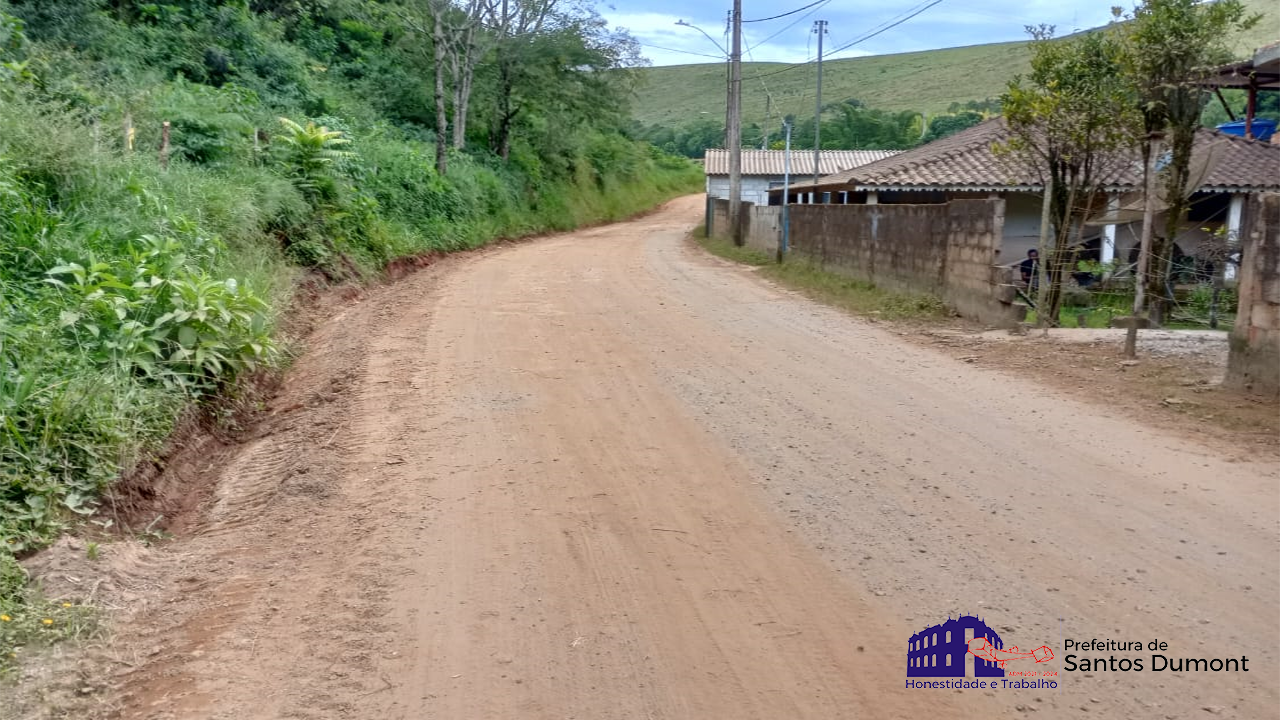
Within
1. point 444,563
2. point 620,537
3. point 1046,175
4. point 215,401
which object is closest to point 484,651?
point 444,563

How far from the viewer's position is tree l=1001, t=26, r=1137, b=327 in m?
11.6

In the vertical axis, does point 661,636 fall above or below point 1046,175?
below

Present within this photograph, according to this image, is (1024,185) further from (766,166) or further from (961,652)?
(766,166)

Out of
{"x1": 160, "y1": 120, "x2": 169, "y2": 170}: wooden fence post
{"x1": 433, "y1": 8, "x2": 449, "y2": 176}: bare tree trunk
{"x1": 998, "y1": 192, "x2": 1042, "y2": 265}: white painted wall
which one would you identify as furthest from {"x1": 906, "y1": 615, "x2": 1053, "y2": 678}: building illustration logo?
{"x1": 433, "y1": 8, "x2": 449, "y2": 176}: bare tree trunk

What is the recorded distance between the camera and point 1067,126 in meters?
11.9

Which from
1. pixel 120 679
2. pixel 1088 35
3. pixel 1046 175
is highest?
pixel 1088 35

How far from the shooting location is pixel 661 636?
13.2 ft

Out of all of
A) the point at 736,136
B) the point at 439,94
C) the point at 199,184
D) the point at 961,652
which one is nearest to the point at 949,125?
the point at 736,136

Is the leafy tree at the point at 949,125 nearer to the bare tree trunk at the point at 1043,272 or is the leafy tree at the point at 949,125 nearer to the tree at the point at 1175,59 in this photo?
the tree at the point at 1175,59

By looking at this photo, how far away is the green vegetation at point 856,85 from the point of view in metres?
85.2

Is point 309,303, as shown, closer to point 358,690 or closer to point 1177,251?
point 358,690

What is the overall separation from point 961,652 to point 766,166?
1896 inches

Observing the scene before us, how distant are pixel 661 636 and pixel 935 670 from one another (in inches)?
43.4

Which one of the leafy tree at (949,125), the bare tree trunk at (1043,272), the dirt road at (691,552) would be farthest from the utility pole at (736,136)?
the leafy tree at (949,125)
